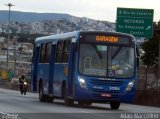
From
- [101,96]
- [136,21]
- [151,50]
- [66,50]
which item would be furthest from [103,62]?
[151,50]

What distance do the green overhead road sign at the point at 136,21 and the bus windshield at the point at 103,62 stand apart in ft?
61.1

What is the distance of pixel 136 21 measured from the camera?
46031mm

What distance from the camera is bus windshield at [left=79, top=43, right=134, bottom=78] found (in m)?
27.2

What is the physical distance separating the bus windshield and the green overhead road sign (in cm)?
1863

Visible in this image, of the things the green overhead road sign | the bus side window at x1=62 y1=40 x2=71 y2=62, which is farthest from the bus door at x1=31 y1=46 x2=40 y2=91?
the green overhead road sign

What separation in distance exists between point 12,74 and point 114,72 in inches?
2839

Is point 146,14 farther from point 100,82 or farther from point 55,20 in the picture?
point 55,20

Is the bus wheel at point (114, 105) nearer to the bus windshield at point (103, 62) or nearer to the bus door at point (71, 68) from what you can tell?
the bus windshield at point (103, 62)

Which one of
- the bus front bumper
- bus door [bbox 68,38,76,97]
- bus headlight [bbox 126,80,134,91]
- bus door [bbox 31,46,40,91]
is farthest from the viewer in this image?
bus door [bbox 31,46,40,91]

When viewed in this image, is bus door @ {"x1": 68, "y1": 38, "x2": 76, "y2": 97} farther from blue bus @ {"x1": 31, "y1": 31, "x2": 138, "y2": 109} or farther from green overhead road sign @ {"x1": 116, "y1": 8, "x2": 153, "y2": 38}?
green overhead road sign @ {"x1": 116, "y1": 8, "x2": 153, "y2": 38}

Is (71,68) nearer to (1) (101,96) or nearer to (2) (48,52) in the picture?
(1) (101,96)

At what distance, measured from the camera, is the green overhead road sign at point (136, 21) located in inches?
1811

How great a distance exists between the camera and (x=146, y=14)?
46.0 meters

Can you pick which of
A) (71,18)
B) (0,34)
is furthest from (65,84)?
(0,34)
